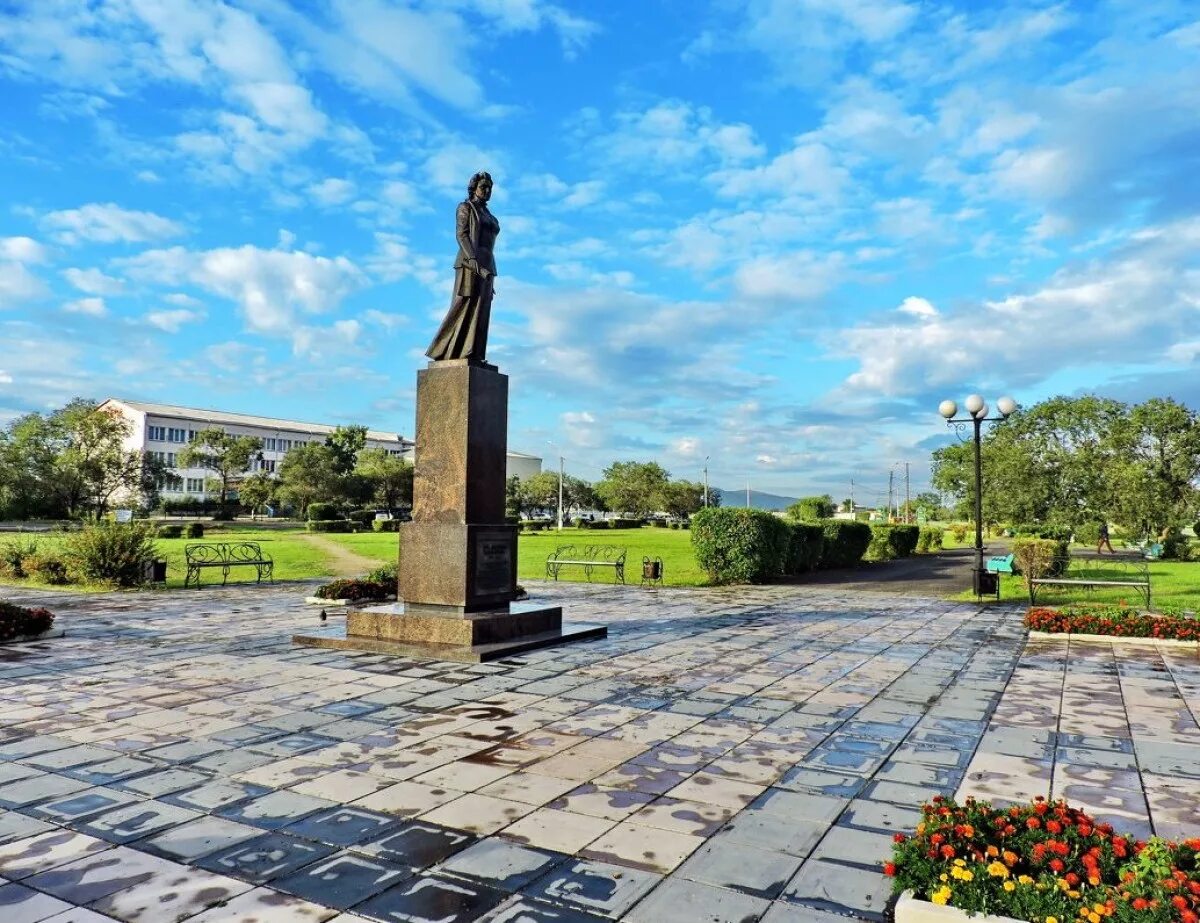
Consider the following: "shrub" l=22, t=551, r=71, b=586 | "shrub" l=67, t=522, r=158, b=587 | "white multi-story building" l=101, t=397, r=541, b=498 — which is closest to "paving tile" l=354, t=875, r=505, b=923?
"shrub" l=67, t=522, r=158, b=587

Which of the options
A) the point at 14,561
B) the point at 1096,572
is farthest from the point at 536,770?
the point at 1096,572

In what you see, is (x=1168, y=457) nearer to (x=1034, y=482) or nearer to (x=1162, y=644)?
(x=1034, y=482)

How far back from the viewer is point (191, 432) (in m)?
88.4

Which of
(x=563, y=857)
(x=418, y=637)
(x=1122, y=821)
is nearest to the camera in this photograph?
(x=563, y=857)

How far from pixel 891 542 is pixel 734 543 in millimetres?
12948

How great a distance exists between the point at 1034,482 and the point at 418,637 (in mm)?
28590

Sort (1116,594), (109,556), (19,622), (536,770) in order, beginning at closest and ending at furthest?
(536,770), (19,622), (1116,594), (109,556)

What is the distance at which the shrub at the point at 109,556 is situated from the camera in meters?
16.1

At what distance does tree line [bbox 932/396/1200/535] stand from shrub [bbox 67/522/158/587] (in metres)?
28.4

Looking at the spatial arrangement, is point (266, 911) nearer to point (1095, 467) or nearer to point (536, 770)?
point (536, 770)

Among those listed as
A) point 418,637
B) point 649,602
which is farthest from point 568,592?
point 418,637

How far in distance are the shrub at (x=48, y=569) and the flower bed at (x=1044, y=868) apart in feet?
58.3

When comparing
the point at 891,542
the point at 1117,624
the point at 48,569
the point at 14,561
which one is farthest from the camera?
the point at 891,542

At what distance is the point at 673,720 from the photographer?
20.0 ft
